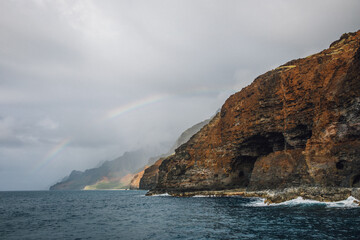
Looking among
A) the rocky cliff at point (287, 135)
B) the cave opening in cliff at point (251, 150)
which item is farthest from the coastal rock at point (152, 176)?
the cave opening in cliff at point (251, 150)

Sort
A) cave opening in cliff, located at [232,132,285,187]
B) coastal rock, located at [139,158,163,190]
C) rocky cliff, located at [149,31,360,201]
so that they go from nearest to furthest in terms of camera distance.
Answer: rocky cliff, located at [149,31,360,201] < cave opening in cliff, located at [232,132,285,187] < coastal rock, located at [139,158,163,190]

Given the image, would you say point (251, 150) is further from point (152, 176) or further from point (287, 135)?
point (152, 176)

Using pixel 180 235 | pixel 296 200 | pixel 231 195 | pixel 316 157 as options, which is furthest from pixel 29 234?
pixel 231 195

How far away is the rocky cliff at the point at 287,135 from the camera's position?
36906mm

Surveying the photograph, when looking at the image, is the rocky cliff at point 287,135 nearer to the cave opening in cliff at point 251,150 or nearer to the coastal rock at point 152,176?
the cave opening in cliff at point 251,150

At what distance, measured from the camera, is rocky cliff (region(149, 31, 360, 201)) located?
1453 inches

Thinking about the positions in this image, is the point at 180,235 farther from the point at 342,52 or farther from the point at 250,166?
the point at 250,166

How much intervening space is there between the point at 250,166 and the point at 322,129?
33.7m

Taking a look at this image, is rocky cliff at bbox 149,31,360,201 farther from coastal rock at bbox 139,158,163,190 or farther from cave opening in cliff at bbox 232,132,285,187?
coastal rock at bbox 139,158,163,190

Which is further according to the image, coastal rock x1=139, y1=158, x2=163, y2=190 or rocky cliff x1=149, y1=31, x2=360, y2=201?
coastal rock x1=139, y1=158, x2=163, y2=190

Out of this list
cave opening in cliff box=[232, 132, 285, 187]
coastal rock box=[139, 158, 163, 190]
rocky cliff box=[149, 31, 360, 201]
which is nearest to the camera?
rocky cliff box=[149, 31, 360, 201]

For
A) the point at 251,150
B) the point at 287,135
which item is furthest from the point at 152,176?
the point at 287,135

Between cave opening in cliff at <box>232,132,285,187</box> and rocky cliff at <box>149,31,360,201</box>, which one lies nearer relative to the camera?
rocky cliff at <box>149,31,360,201</box>

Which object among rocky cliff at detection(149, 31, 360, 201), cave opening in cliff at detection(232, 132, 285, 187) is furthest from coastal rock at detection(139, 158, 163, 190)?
cave opening in cliff at detection(232, 132, 285, 187)
